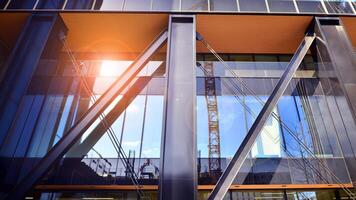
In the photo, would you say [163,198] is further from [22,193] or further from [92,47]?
[92,47]

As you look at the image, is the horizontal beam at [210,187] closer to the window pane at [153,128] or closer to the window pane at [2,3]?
the window pane at [153,128]

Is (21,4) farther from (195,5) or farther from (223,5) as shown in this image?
(223,5)

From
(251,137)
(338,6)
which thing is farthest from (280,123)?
(338,6)

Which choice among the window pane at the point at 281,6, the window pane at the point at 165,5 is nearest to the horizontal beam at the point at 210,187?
the window pane at the point at 281,6

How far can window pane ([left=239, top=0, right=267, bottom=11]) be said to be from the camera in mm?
15586

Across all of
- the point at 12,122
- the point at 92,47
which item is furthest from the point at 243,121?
the point at 12,122

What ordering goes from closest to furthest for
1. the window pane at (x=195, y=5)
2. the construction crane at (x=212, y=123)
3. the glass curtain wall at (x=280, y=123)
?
the glass curtain wall at (x=280, y=123) → the construction crane at (x=212, y=123) → the window pane at (x=195, y=5)

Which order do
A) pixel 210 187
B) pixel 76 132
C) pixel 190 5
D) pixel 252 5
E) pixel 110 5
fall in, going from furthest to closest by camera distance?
pixel 190 5 < pixel 252 5 < pixel 110 5 < pixel 210 187 < pixel 76 132

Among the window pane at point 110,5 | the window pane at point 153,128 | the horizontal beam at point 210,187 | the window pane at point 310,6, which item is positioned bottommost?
the horizontal beam at point 210,187

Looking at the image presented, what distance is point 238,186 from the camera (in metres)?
13.7

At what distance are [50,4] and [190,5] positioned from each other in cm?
885

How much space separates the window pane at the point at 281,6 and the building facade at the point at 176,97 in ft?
0.22

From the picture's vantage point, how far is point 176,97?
12781 mm

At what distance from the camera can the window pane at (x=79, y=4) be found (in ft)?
51.9
